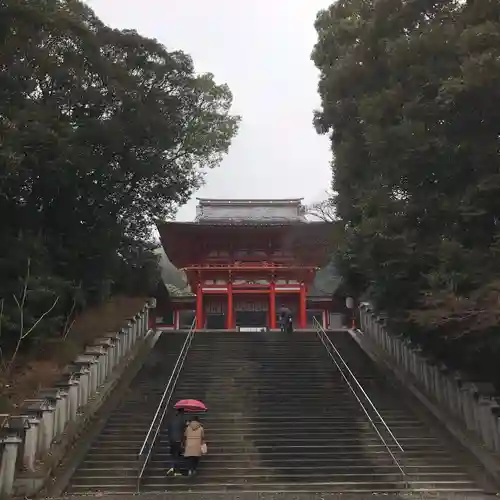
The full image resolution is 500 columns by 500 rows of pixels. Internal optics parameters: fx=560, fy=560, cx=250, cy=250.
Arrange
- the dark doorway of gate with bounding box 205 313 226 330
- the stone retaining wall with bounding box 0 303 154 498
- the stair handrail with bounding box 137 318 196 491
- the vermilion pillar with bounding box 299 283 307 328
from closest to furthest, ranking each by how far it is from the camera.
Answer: the stone retaining wall with bounding box 0 303 154 498, the stair handrail with bounding box 137 318 196 491, the vermilion pillar with bounding box 299 283 307 328, the dark doorway of gate with bounding box 205 313 226 330

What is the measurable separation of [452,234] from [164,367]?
7.63 metres

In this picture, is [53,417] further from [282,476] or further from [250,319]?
[250,319]

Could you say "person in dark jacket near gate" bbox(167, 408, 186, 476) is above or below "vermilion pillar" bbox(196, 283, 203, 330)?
below

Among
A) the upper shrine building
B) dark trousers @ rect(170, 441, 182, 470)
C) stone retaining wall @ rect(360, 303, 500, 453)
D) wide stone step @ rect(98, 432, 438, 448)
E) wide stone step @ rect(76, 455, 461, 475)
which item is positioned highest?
the upper shrine building

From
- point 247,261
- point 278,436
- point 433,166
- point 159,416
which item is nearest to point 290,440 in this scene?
point 278,436

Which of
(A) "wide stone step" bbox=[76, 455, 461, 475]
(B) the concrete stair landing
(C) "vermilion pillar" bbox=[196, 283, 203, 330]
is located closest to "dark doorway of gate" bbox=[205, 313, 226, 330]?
(C) "vermilion pillar" bbox=[196, 283, 203, 330]

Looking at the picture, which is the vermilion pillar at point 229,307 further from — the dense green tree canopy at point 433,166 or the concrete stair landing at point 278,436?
the dense green tree canopy at point 433,166

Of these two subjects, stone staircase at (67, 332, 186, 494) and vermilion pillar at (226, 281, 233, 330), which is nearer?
stone staircase at (67, 332, 186, 494)

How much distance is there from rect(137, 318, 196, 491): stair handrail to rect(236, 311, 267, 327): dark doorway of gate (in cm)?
857

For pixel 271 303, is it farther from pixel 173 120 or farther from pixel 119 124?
pixel 119 124

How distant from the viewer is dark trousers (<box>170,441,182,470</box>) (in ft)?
27.0

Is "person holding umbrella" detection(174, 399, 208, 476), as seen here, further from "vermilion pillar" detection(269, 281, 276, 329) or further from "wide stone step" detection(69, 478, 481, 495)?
"vermilion pillar" detection(269, 281, 276, 329)

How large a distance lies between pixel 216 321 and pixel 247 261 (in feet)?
12.4

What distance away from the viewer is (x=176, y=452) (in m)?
8.28
